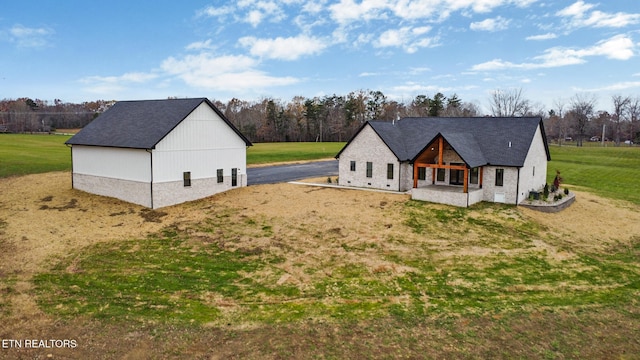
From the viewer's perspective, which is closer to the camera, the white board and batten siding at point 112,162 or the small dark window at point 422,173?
the white board and batten siding at point 112,162

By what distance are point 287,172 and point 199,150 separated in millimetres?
13222

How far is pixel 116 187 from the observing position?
1139 inches

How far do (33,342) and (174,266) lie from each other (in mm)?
6346

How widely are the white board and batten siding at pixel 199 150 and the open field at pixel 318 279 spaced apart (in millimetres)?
2493

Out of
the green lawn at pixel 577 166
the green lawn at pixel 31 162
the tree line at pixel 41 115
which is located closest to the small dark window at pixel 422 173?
the green lawn at pixel 577 166

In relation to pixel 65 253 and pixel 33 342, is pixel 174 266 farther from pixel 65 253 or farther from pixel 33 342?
pixel 33 342

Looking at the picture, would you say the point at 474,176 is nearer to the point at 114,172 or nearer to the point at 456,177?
the point at 456,177

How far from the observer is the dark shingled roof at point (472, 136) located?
27.8 metres

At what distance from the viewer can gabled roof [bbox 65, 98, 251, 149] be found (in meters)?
27.7

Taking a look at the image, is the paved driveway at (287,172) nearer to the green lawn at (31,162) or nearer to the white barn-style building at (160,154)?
the white barn-style building at (160,154)

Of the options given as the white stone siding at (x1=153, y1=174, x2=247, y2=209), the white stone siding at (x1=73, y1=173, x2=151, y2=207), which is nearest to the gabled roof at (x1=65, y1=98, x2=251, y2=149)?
the white stone siding at (x1=73, y1=173, x2=151, y2=207)

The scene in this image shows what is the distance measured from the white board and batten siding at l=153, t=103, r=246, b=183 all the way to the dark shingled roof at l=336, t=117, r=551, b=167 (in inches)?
398

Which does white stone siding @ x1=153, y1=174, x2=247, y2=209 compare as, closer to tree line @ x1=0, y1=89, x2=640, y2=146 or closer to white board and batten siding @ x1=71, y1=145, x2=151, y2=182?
white board and batten siding @ x1=71, y1=145, x2=151, y2=182

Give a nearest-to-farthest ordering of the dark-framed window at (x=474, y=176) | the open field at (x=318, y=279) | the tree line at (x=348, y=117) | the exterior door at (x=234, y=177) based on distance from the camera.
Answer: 1. the open field at (x=318, y=279)
2. the dark-framed window at (x=474, y=176)
3. the exterior door at (x=234, y=177)
4. the tree line at (x=348, y=117)
